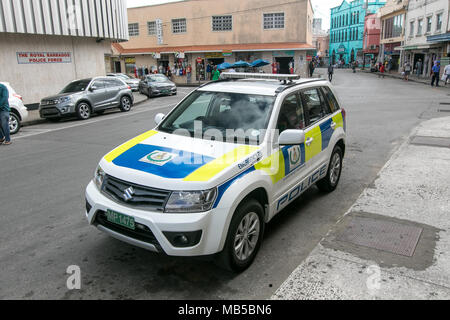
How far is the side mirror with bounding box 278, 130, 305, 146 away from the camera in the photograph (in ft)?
13.4

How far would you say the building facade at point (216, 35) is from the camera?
1467 inches

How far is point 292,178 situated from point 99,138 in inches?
296

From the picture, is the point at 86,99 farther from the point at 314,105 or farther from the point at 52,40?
the point at 314,105

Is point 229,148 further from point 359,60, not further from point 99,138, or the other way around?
point 359,60

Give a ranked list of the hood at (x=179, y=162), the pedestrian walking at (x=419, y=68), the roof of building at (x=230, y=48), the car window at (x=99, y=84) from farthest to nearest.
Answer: the pedestrian walking at (x=419, y=68)
the roof of building at (x=230, y=48)
the car window at (x=99, y=84)
the hood at (x=179, y=162)

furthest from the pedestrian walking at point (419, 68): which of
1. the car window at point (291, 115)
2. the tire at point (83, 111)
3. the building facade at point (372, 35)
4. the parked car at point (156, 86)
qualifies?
the car window at point (291, 115)

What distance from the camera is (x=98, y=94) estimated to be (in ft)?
51.8

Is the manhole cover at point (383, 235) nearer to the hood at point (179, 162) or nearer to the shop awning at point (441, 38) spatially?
the hood at point (179, 162)

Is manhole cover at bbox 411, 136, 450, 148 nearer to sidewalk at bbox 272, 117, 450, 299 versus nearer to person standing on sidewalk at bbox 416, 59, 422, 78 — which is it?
sidewalk at bbox 272, 117, 450, 299

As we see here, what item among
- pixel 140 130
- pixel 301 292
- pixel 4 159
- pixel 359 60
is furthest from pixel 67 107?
pixel 359 60

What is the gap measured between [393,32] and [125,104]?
4388cm

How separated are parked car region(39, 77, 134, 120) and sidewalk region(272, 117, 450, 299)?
39.7 feet

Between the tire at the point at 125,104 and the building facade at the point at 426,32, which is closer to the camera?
the tire at the point at 125,104
